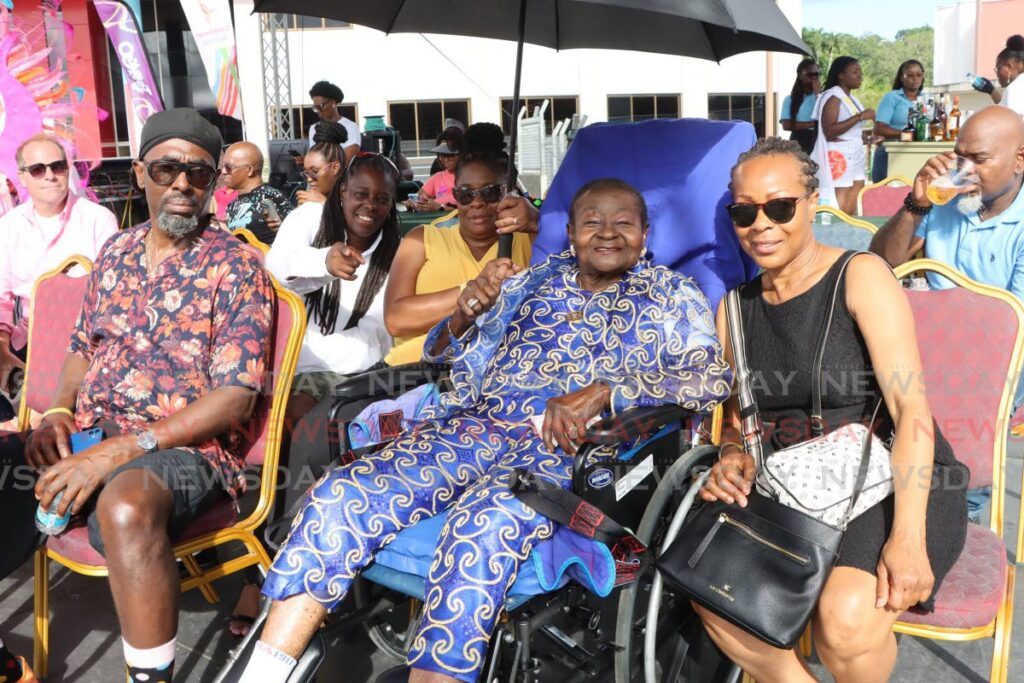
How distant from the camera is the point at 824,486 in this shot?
7.41 feet

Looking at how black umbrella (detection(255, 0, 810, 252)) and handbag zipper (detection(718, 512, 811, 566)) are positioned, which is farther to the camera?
black umbrella (detection(255, 0, 810, 252))

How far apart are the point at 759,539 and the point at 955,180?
5.43ft

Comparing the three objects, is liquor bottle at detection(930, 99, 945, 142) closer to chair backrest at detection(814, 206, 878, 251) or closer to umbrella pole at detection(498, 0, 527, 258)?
chair backrest at detection(814, 206, 878, 251)

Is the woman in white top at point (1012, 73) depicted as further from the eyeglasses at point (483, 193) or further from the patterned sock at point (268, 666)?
the patterned sock at point (268, 666)

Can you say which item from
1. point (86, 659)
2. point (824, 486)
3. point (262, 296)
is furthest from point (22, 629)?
point (824, 486)

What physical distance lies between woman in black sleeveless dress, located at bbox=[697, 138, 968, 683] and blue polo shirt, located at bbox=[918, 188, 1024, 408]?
0.93m

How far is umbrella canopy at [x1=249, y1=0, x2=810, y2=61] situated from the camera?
369 centimetres

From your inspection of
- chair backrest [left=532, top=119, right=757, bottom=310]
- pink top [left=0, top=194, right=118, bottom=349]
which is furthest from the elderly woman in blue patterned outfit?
pink top [left=0, top=194, right=118, bottom=349]

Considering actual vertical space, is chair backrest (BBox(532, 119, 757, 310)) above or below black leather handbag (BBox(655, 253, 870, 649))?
above

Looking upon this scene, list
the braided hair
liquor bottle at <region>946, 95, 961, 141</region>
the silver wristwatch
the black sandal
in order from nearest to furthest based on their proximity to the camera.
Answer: the silver wristwatch < the black sandal < the braided hair < liquor bottle at <region>946, 95, 961, 141</region>

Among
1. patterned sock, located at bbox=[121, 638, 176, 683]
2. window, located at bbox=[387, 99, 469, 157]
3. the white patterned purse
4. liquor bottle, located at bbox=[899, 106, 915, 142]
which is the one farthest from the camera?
window, located at bbox=[387, 99, 469, 157]

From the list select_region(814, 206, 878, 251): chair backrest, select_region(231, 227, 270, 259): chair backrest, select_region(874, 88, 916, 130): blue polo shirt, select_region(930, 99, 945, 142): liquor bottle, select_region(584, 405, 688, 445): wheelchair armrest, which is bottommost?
select_region(584, 405, 688, 445): wheelchair armrest

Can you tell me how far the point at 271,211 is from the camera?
18.5 ft

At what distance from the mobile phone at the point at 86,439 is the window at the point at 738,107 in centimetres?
2495
